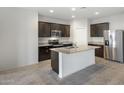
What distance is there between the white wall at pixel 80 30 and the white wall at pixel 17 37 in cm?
330

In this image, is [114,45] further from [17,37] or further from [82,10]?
[17,37]

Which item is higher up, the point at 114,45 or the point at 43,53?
the point at 114,45

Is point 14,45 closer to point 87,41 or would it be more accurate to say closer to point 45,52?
point 45,52

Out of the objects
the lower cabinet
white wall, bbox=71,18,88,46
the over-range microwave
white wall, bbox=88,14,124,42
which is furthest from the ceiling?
the lower cabinet

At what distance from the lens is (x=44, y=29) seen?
20.4ft

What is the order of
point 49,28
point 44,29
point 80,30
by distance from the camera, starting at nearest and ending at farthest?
point 44,29
point 49,28
point 80,30

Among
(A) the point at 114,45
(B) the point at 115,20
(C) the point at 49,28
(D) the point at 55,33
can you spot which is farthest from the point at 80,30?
(A) the point at 114,45

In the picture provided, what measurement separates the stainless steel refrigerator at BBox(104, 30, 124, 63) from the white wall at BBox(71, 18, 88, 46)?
1587mm

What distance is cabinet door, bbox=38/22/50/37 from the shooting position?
603 cm

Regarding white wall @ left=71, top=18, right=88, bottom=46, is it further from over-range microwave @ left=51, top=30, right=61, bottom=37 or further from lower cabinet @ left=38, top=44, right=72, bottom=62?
lower cabinet @ left=38, top=44, right=72, bottom=62

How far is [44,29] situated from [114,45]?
403 centimetres

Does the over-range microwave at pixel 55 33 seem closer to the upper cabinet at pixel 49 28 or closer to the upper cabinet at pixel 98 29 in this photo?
the upper cabinet at pixel 49 28
